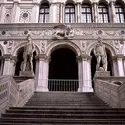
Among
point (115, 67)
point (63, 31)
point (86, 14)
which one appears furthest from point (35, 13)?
point (115, 67)

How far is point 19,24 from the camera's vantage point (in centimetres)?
1955

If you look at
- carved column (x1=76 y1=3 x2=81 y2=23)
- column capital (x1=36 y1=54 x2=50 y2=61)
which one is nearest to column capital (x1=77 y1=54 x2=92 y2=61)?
column capital (x1=36 y1=54 x2=50 y2=61)

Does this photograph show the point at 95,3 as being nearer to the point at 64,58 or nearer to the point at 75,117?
the point at 64,58

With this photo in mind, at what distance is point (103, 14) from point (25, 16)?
27.6ft

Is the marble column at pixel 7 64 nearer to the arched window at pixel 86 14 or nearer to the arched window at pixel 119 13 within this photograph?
the arched window at pixel 86 14

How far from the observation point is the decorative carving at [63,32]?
18703 millimetres

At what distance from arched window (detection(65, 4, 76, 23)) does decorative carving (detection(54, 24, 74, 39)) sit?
163 centimetres

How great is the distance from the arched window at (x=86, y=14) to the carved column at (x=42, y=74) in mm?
6196

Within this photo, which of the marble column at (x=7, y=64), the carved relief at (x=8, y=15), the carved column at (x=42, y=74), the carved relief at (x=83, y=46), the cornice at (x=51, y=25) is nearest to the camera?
the carved column at (x=42, y=74)

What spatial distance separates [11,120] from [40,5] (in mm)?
17655

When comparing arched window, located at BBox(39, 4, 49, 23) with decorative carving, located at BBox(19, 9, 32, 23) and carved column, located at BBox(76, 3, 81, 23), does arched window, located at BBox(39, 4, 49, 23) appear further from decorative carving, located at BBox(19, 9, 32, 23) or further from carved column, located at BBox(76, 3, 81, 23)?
carved column, located at BBox(76, 3, 81, 23)

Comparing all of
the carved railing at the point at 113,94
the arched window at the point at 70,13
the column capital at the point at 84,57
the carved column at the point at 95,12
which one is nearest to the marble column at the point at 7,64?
the column capital at the point at 84,57

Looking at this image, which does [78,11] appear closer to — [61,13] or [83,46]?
[61,13]

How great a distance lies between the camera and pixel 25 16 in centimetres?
2080
